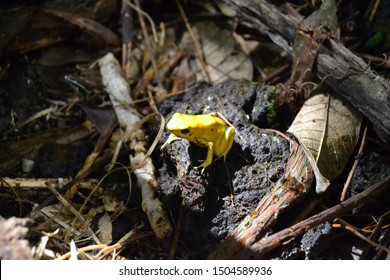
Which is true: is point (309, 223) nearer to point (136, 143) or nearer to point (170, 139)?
point (170, 139)

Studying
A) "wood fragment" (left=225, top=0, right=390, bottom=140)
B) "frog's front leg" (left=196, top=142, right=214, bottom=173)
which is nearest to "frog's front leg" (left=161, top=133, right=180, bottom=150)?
"frog's front leg" (left=196, top=142, right=214, bottom=173)

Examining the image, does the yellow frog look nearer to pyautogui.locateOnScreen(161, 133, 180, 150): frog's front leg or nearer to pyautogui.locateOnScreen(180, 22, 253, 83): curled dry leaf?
pyautogui.locateOnScreen(161, 133, 180, 150): frog's front leg

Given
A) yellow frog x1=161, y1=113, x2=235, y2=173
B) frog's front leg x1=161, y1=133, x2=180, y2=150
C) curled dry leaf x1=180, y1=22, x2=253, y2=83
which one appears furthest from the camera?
curled dry leaf x1=180, y1=22, x2=253, y2=83

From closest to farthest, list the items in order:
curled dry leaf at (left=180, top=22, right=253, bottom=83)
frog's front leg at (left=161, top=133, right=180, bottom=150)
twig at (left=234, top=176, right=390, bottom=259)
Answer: twig at (left=234, top=176, right=390, bottom=259) < frog's front leg at (left=161, top=133, right=180, bottom=150) < curled dry leaf at (left=180, top=22, right=253, bottom=83)

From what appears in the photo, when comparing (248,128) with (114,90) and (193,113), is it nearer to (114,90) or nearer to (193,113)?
(193,113)

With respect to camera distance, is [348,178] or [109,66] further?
[109,66]

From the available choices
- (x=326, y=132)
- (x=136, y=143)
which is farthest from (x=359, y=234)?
(x=136, y=143)

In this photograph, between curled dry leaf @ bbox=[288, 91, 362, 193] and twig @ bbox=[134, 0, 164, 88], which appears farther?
twig @ bbox=[134, 0, 164, 88]
